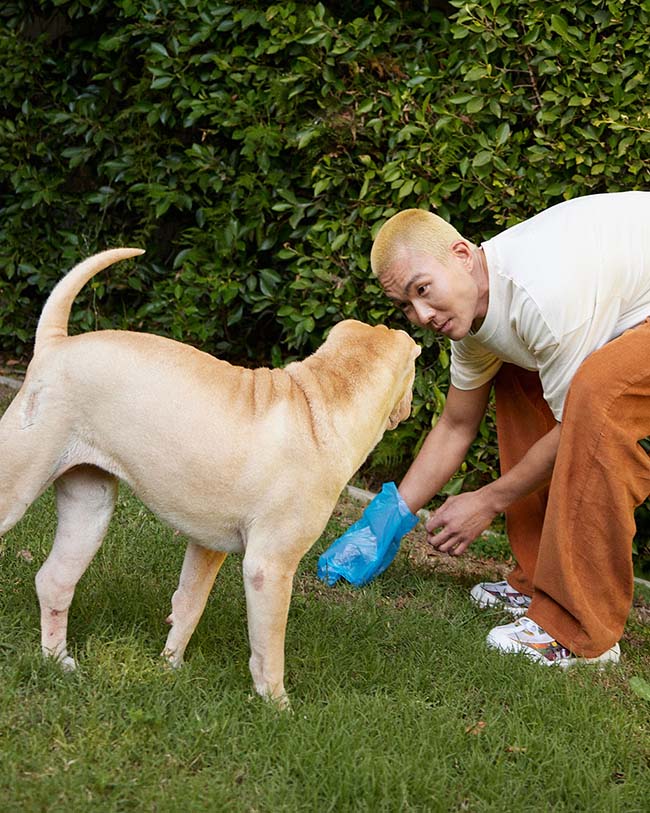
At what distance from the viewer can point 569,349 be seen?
3.50 m

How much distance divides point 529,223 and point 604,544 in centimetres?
116

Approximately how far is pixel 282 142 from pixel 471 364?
1995 millimetres

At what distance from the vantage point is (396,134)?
4.96 meters

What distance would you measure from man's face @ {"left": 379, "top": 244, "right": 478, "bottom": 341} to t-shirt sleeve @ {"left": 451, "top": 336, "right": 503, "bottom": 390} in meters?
0.33

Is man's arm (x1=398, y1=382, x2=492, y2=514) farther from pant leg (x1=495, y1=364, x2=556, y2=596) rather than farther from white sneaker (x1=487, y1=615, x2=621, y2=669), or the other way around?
white sneaker (x1=487, y1=615, x2=621, y2=669)

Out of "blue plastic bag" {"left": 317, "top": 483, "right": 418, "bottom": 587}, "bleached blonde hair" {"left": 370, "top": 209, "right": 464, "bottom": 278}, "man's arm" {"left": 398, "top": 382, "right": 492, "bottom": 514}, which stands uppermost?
"bleached blonde hair" {"left": 370, "top": 209, "right": 464, "bottom": 278}

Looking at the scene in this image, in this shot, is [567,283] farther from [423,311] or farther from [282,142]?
[282,142]

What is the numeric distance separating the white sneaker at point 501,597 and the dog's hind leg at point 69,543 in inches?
65.8

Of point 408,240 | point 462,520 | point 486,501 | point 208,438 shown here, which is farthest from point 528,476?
point 208,438

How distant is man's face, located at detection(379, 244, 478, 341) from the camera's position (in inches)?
135

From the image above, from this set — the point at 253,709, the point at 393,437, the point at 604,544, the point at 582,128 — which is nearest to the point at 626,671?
the point at 604,544

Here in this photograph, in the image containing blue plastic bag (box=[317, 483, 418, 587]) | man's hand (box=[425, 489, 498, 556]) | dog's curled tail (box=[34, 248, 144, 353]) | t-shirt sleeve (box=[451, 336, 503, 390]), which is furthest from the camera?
blue plastic bag (box=[317, 483, 418, 587])

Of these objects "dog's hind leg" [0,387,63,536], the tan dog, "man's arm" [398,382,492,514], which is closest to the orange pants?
"man's arm" [398,382,492,514]

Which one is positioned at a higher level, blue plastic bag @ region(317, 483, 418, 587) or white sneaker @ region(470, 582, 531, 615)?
blue plastic bag @ region(317, 483, 418, 587)
